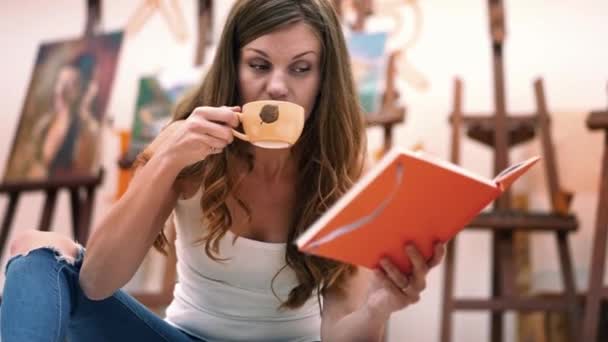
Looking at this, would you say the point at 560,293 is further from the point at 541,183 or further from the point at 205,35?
the point at 205,35

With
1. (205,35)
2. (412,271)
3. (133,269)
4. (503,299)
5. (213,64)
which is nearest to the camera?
(412,271)

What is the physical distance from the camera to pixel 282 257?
1116mm

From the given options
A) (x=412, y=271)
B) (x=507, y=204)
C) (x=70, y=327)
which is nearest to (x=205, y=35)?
(x=507, y=204)

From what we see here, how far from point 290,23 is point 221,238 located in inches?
13.6

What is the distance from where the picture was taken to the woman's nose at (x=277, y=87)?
98cm

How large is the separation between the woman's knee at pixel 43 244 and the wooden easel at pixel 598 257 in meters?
1.43

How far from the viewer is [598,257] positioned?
6.31 feet

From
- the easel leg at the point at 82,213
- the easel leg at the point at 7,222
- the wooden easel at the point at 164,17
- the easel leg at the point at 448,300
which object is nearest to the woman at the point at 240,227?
the easel leg at the point at 448,300

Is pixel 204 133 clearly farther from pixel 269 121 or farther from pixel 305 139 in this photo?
pixel 305 139

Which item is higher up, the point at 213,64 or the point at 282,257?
the point at 213,64

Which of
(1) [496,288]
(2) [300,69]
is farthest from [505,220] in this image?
(2) [300,69]

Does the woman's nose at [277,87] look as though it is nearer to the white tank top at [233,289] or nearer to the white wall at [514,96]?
the white tank top at [233,289]

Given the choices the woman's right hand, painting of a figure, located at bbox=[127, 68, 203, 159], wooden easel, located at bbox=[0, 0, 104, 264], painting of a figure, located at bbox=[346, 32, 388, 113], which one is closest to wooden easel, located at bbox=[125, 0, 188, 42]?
painting of a figure, located at bbox=[127, 68, 203, 159]

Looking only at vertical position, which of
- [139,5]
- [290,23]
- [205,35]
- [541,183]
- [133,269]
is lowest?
[133,269]
